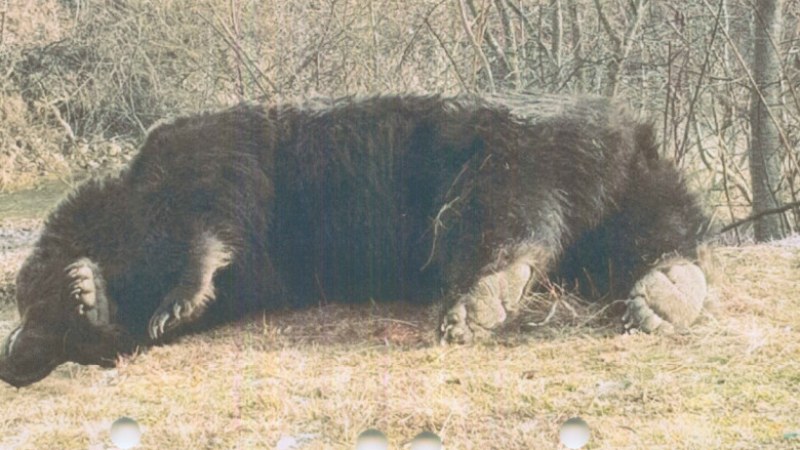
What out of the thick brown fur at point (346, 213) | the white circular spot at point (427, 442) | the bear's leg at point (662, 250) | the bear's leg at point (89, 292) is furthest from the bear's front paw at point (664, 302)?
the bear's leg at point (89, 292)

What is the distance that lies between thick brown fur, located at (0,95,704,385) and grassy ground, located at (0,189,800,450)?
234 millimetres

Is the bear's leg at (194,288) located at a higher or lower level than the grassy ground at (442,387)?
higher

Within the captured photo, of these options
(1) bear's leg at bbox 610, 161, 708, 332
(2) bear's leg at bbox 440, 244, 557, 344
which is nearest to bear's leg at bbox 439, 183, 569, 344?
(2) bear's leg at bbox 440, 244, 557, 344

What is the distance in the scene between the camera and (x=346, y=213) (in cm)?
473

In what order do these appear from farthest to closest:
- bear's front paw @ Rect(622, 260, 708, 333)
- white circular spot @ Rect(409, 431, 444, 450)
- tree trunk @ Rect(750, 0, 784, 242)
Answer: tree trunk @ Rect(750, 0, 784, 242)
bear's front paw @ Rect(622, 260, 708, 333)
white circular spot @ Rect(409, 431, 444, 450)

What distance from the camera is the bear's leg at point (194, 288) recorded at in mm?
4176

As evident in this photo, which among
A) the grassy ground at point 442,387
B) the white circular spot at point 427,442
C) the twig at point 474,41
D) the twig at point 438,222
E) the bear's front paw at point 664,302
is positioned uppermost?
the twig at point 474,41

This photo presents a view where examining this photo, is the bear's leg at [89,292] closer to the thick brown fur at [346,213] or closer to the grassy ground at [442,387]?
the thick brown fur at [346,213]

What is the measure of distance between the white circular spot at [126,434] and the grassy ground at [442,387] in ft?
0.12

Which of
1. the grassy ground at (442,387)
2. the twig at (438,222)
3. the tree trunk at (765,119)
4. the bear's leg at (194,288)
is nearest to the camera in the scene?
the grassy ground at (442,387)

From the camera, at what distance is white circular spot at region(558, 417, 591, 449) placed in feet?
8.89

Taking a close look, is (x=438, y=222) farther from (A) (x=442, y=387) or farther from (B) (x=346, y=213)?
(A) (x=442, y=387)

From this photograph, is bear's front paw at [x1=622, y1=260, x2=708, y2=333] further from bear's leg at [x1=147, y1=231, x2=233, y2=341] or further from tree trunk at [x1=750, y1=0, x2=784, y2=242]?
tree trunk at [x1=750, y1=0, x2=784, y2=242]

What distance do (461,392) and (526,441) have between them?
52cm
